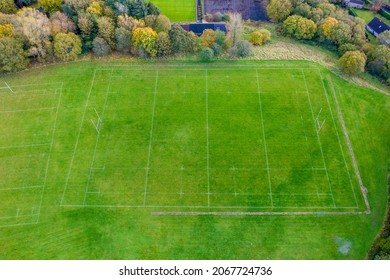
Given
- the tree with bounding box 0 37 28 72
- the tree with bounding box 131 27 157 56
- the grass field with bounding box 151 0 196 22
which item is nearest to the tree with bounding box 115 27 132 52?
the tree with bounding box 131 27 157 56

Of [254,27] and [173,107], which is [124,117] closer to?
[173,107]

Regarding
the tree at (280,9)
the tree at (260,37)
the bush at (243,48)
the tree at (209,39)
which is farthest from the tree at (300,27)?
the tree at (209,39)

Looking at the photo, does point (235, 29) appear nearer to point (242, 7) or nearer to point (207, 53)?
point (207, 53)

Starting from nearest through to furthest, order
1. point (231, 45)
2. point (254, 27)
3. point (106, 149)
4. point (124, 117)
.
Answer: point (106, 149)
point (124, 117)
point (231, 45)
point (254, 27)

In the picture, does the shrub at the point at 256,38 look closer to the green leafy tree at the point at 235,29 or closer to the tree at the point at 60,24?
the green leafy tree at the point at 235,29
